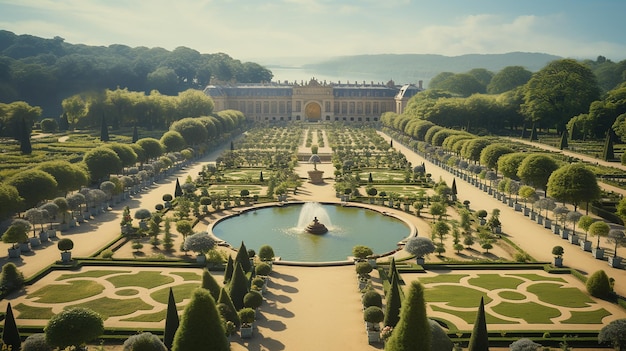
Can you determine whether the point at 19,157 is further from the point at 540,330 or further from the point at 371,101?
the point at 371,101

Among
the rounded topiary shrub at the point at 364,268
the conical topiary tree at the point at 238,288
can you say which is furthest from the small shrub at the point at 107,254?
the rounded topiary shrub at the point at 364,268

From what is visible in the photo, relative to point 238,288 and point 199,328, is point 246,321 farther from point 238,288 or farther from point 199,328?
point 199,328

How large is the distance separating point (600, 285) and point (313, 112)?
5813 inches

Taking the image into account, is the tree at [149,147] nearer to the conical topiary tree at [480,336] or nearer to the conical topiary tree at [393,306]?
the conical topiary tree at [393,306]

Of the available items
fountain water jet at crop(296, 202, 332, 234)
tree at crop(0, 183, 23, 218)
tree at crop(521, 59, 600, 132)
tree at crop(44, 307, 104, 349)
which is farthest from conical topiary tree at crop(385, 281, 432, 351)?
tree at crop(521, 59, 600, 132)

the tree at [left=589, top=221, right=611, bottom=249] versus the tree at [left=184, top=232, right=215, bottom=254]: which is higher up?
the tree at [left=589, top=221, right=611, bottom=249]

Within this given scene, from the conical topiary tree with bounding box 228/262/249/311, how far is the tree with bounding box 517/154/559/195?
110ft

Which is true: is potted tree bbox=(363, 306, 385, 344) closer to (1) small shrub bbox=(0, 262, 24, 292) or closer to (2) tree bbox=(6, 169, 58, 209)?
(1) small shrub bbox=(0, 262, 24, 292)

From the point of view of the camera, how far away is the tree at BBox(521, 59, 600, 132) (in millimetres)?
97000

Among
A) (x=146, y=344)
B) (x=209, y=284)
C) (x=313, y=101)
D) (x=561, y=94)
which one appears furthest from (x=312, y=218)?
(x=313, y=101)

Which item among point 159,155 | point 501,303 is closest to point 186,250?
point 501,303

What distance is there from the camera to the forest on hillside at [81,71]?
Result: 118562mm

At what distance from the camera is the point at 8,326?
20.8 meters

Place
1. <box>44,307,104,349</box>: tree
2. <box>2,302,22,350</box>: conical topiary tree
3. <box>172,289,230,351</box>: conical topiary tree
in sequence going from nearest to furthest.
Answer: <box>172,289,230,351</box>: conical topiary tree → <box>44,307,104,349</box>: tree → <box>2,302,22,350</box>: conical topiary tree
